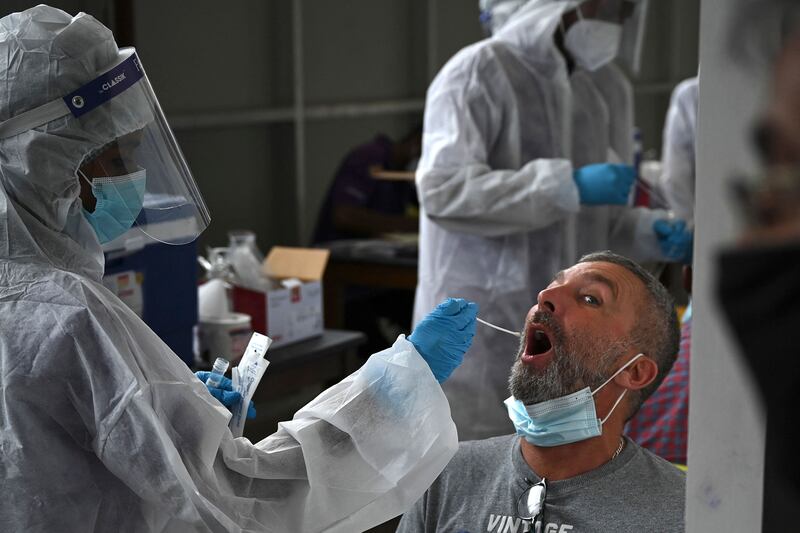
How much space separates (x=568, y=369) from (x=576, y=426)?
0.10 m

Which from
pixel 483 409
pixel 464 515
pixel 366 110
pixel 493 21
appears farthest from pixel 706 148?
pixel 366 110

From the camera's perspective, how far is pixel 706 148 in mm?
759

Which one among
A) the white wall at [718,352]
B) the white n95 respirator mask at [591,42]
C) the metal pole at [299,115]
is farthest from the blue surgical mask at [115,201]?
the metal pole at [299,115]

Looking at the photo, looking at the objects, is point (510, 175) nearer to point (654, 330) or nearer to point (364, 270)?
point (654, 330)

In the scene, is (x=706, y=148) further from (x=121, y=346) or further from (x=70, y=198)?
(x=70, y=198)

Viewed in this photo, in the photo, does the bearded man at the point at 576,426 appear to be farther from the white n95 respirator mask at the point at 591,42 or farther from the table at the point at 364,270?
the table at the point at 364,270

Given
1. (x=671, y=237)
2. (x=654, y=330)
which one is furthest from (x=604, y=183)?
(x=654, y=330)

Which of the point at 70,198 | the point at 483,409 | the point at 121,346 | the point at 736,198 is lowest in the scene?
the point at 483,409

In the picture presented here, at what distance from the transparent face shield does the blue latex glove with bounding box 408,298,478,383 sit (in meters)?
0.39

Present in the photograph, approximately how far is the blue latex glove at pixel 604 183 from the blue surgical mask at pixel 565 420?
1027 mm

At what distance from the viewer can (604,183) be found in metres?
2.67

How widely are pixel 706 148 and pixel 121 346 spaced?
756 mm

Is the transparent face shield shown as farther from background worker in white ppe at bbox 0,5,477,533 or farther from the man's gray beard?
the man's gray beard

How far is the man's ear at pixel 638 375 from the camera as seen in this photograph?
70.7 inches
